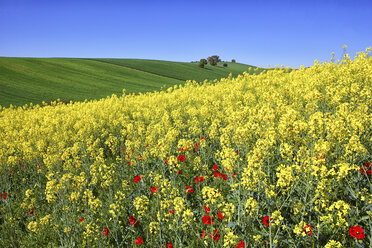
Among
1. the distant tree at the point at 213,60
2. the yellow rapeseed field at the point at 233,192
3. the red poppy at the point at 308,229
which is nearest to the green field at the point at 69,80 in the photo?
the yellow rapeseed field at the point at 233,192

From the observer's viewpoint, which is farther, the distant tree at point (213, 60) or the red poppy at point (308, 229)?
the distant tree at point (213, 60)

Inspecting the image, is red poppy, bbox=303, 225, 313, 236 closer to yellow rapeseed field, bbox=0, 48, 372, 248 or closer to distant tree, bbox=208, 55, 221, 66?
yellow rapeseed field, bbox=0, 48, 372, 248

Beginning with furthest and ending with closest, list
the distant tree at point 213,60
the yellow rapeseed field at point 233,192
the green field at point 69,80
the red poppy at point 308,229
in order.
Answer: the distant tree at point 213,60 < the green field at point 69,80 < the yellow rapeseed field at point 233,192 < the red poppy at point 308,229

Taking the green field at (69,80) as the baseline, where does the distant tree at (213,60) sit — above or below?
above

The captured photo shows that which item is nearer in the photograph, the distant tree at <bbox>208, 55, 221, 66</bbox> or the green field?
the green field

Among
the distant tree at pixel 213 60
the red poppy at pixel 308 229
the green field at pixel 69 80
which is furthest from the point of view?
the distant tree at pixel 213 60

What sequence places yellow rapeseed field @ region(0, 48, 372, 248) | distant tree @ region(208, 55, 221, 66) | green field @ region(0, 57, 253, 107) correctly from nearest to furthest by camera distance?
yellow rapeseed field @ region(0, 48, 372, 248), green field @ region(0, 57, 253, 107), distant tree @ region(208, 55, 221, 66)

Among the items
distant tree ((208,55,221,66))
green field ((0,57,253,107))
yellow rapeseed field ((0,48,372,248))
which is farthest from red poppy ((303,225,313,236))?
distant tree ((208,55,221,66))

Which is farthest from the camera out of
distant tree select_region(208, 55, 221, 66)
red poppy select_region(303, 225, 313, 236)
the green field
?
distant tree select_region(208, 55, 221, 66)

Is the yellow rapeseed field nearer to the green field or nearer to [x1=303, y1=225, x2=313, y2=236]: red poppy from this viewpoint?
[x1=303, y1=225, x2=313, y2=236]: red poppy

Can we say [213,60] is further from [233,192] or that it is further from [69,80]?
[233,192]

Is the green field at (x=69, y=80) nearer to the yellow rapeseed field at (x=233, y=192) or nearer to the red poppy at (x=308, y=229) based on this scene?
the yellow rapeseed field at (x=233, y=192)

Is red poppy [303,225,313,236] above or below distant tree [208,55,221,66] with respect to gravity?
below

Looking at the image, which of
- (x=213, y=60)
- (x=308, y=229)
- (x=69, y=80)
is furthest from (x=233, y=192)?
(x=213, y=60)
